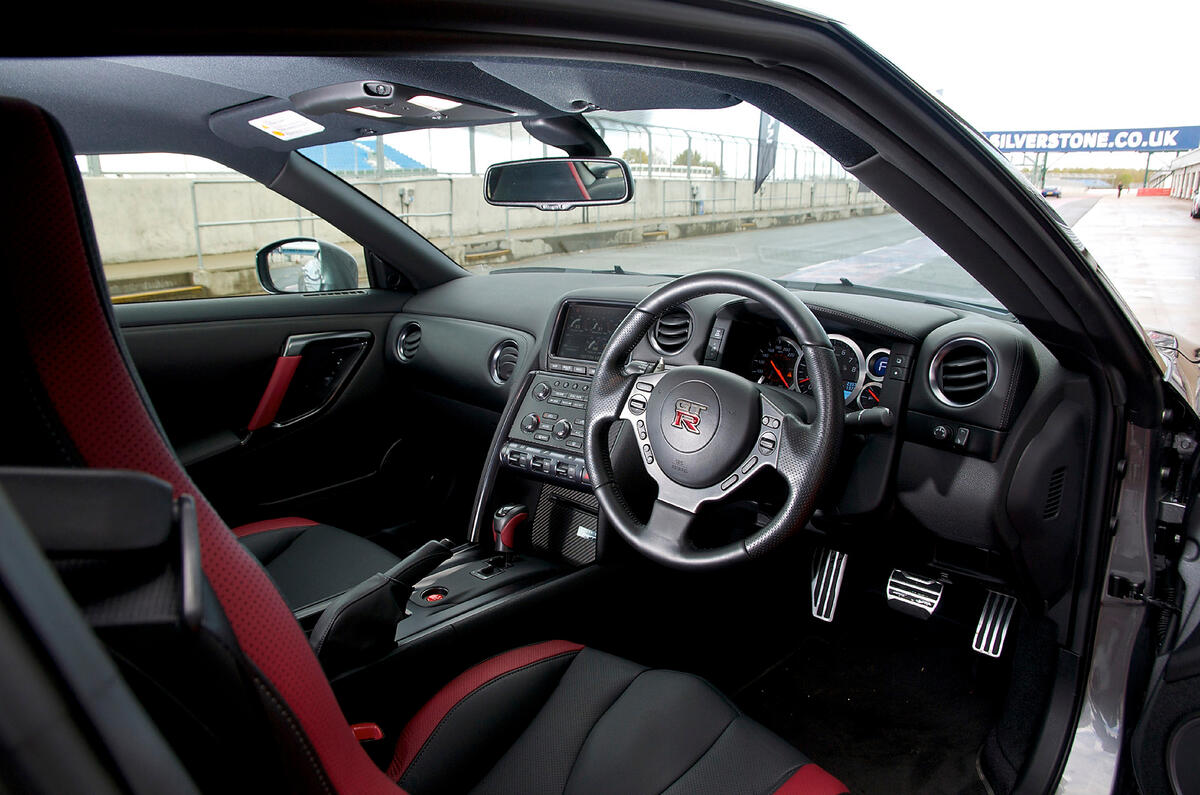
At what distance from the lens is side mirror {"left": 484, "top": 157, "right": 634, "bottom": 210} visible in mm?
2536

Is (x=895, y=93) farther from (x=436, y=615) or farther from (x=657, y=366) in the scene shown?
(x=436, y=615)

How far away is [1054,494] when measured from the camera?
75.2 inches

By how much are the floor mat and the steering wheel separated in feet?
3.72

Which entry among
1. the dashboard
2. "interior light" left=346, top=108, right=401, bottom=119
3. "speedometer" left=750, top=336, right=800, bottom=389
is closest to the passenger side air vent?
the dashboard

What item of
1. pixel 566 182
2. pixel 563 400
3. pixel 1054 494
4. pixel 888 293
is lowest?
pixel 1054 494

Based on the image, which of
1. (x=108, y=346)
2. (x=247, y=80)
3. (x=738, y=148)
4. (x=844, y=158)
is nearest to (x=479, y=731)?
(x=108, y=346)

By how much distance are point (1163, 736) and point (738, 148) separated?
300 centimetres

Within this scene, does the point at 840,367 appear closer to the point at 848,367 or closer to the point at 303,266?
the point at 848,367

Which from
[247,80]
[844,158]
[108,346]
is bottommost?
[108,346]

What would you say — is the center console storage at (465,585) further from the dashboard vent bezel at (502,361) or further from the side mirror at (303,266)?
the side mirror at (303,266)

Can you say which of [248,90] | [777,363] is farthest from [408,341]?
[777,363]

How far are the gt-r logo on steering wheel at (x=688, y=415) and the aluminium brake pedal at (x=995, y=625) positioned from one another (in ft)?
4.24

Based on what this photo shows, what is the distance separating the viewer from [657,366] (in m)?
1.95

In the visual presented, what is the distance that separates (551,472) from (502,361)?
69 centimetres
